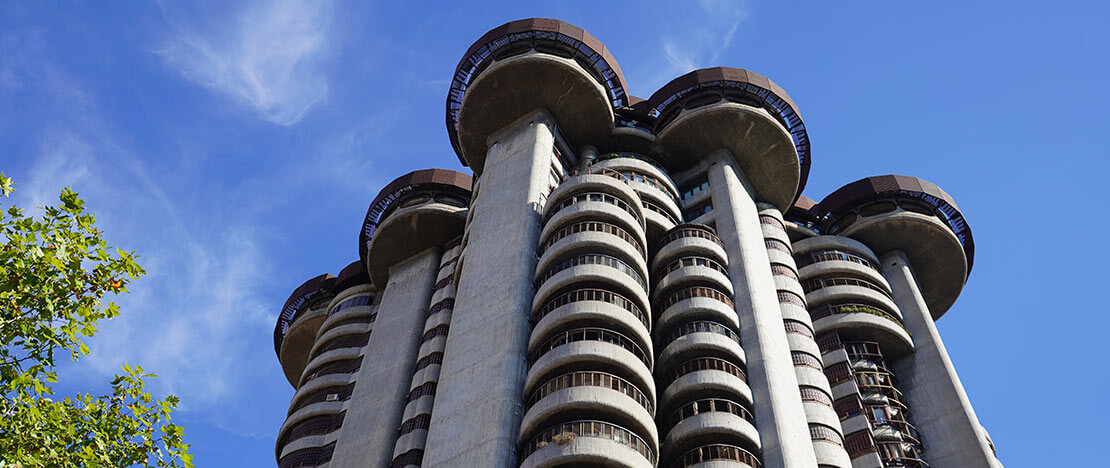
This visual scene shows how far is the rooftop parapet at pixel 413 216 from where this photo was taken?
8188 cm

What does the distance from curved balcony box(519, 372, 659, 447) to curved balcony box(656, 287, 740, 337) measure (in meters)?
11.2

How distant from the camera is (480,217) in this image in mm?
66438

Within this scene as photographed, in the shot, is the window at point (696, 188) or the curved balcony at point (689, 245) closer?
the curved balcony at point (689, 245)

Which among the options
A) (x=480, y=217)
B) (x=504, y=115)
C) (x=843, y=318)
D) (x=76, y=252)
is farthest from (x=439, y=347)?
(x=76, y=252)

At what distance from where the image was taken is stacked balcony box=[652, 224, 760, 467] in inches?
1919

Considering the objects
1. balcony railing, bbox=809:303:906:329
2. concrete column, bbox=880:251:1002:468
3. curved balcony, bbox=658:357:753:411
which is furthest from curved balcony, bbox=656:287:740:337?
concrete column, bbox=880:251:1002:468

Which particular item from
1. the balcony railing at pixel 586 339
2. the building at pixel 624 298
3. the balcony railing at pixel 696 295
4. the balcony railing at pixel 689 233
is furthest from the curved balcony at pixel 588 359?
the balcony railing at pixel 689 233

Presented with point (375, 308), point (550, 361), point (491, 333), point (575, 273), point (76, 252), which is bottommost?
point (76, 252)

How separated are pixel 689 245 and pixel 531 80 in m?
21.9

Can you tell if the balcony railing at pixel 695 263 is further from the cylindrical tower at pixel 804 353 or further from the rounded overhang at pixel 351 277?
the rounded overhang at pixel 351 277

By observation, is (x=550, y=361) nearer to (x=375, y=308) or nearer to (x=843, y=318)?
(x=843, y=318)

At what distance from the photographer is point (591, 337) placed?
50.7 meters

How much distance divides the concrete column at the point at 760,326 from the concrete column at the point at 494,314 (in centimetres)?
1472

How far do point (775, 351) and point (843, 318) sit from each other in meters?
16.9
